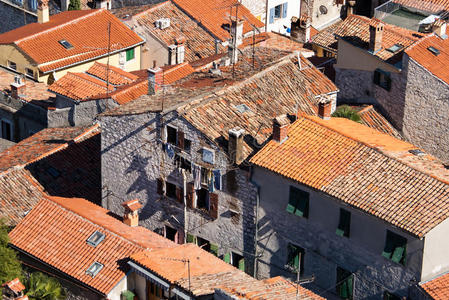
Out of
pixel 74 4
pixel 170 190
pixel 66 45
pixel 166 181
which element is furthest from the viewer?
pixel 74 4

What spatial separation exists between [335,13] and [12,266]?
41.5m

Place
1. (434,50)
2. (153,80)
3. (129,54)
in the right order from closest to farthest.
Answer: (153,80) → (434,50) → (129,54)

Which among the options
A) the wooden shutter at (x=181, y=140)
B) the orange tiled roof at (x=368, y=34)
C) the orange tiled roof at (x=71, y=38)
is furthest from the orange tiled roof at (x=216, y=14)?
the wooden shutter at (x=181, y=140)

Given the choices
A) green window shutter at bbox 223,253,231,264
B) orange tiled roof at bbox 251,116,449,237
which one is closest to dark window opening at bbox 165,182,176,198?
→ green window shutter at bbox 223,253,231,264

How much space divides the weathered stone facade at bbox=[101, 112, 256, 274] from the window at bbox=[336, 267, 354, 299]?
4414 mm

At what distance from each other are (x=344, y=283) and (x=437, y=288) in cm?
427

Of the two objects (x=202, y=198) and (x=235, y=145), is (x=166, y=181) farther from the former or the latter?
(x=235, y=145)

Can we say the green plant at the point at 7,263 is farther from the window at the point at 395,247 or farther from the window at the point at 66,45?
the window at the point at 66,45

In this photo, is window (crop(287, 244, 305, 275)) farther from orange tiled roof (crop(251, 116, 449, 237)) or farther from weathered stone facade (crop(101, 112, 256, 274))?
orange tiled roof (crop(251, 116, 449, 237))

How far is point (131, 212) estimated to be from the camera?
51.0m

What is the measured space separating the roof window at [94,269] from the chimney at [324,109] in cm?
1230

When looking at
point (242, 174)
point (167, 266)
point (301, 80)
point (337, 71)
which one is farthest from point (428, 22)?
point (167, 266)

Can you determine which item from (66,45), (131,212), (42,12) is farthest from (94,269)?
(42,12)

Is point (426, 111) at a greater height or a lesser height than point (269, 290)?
A: greater
